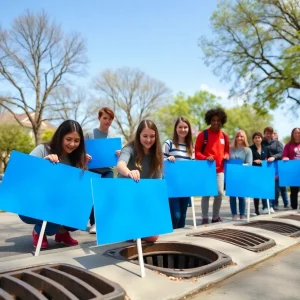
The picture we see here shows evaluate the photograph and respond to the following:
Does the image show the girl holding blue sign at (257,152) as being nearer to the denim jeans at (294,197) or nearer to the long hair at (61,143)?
the denim jeans at (294,197)

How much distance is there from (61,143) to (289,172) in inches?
189

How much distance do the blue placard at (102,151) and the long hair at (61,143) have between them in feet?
3.16

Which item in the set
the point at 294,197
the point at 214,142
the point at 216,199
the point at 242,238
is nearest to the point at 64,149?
the point at 242,238

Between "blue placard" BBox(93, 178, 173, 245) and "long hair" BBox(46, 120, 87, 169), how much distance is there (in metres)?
1.01

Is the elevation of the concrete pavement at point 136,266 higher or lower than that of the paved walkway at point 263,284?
higher

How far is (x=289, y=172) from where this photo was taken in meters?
6.70

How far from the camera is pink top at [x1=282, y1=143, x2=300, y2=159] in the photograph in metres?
6.93

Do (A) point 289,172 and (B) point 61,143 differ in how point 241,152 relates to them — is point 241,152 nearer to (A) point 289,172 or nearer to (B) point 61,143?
(A) point 289,172

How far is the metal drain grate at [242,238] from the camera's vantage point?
141 inches

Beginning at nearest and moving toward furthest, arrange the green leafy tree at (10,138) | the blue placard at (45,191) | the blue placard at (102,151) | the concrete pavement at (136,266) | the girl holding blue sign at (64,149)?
the concrete pavement at (136,266) < the blue placard at (45,191) < the girl holding blue sign at (64,149) < the blue placard at (102,151) < the green leafy tree at (10,138)

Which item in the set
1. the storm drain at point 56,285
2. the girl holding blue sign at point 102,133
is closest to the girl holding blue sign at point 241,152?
the girl holding blue sign at point 102,133

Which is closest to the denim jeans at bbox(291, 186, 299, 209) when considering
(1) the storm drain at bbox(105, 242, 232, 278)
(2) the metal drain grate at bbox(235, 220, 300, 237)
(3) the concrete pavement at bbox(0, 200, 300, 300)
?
(2) the metal drain grate at bbox(235, 220, 300, 237)

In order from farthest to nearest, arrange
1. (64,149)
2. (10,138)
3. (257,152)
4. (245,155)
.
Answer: (10,138) < (257,152) < (245,155) < (64,149)

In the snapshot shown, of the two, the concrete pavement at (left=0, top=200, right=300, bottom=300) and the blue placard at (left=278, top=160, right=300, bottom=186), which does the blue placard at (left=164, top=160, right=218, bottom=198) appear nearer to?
the concrete pavement at (left=0, top=200, right=300, bottom=300)
